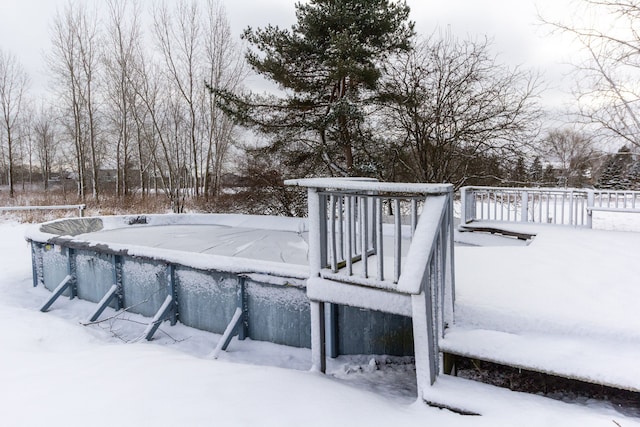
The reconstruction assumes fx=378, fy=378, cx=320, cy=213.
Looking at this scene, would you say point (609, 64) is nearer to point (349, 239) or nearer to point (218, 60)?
point (349, 239)

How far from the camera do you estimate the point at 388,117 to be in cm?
1012

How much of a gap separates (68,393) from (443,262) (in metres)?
2.32

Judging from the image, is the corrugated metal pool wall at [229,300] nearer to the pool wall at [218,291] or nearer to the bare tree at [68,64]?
the pool wall at [218,291]

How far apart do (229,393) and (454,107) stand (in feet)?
30.4

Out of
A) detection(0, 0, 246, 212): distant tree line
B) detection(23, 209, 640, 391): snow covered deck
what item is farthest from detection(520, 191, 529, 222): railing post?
detection(0, 0, 246, 212): distant tree line

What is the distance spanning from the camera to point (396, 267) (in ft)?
7.26

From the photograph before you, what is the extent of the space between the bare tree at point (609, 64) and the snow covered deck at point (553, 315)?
5249mm

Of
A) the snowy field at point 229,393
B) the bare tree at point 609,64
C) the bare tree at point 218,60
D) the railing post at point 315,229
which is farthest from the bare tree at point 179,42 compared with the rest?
the railing post at point 315,229

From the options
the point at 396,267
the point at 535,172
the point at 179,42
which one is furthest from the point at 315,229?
the point at 179,42

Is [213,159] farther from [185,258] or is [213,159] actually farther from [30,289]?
[185,258]

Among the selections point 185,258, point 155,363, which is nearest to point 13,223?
point 185,258

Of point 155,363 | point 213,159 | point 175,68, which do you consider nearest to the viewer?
point 155,363

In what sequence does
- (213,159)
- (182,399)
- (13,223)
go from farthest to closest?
(213,159)
(13,223)
(182,399)

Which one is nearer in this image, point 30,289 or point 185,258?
point 185,258
